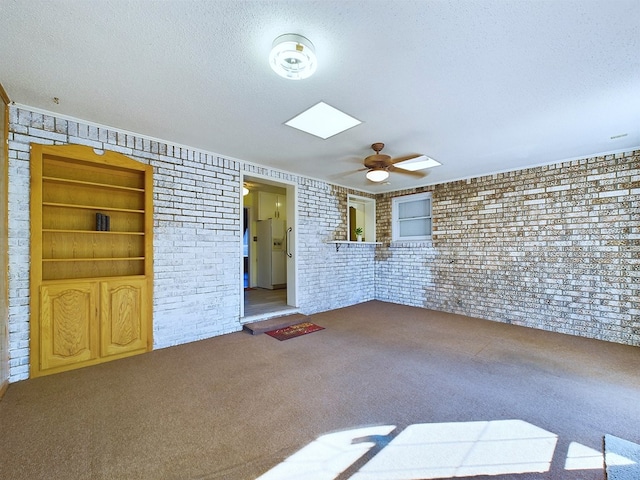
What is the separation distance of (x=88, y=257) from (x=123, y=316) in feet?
2.60

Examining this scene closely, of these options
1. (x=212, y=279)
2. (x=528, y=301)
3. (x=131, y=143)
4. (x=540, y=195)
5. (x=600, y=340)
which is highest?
(x=131, y=143)

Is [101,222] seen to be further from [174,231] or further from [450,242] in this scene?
[450,242]

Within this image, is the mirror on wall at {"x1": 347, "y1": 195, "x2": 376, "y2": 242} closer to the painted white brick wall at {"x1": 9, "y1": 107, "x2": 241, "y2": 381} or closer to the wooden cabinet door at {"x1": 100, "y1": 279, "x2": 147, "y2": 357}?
the painted white brick wall at {"x1": 9, "y1": 107, "x2": 241, "y2": 381}

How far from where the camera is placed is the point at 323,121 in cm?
299

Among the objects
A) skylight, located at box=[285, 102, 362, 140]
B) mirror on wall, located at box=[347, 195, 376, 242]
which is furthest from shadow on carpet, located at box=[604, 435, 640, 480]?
mirror on wall, located at box=[347, 195, 376, 242]

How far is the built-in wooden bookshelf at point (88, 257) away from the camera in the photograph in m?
2.75

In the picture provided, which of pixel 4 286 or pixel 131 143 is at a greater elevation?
pixel 131 143

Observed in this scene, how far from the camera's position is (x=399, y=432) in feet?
6.28

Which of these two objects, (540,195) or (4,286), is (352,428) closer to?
(4,286)

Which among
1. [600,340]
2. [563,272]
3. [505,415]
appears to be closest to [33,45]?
[505,415]

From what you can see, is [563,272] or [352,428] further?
[563,272]

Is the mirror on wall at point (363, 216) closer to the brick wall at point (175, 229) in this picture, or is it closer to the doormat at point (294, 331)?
the brick wall at point (175, 229)

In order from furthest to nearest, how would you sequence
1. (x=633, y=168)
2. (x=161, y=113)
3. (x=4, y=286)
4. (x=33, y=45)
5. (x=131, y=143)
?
(x=633, y=168) → (x=131, y=143) → (x=161, y=113) → (x=4, y=286) → (x=33, y=45)

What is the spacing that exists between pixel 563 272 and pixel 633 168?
1.62m
